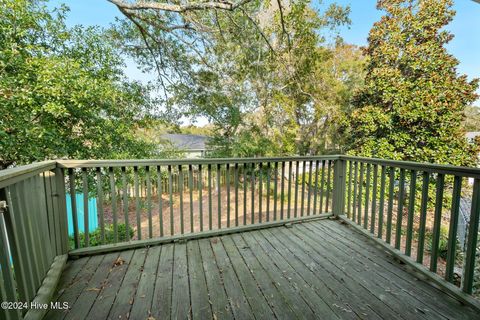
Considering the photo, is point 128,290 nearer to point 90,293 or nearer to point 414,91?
point 90,293

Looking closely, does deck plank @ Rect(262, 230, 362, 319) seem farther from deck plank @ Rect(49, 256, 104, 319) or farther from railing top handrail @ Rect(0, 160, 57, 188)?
railing top handrail @ Rect(0, 160, 57, 188)

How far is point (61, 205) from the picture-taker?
2.01 meters

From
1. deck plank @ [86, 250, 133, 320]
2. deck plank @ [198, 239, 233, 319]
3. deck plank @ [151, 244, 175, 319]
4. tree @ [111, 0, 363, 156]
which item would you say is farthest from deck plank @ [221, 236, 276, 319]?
Result: tree @ [111, 0, 363, 156]

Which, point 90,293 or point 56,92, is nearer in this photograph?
point 90,293

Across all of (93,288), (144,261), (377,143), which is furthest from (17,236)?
(377,143)

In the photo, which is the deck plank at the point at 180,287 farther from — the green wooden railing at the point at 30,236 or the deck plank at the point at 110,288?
the green wooden railing at the point at 30,236

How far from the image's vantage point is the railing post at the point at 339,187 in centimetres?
311

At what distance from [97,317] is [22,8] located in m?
4.55

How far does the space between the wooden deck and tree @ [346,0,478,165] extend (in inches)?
210

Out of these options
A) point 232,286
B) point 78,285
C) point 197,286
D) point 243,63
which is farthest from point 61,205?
point 243,63

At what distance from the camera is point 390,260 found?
207 cm

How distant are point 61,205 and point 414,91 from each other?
808 cm

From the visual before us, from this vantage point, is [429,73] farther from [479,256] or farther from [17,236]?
[17,236]

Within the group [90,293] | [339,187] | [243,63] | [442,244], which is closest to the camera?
[90,293]
